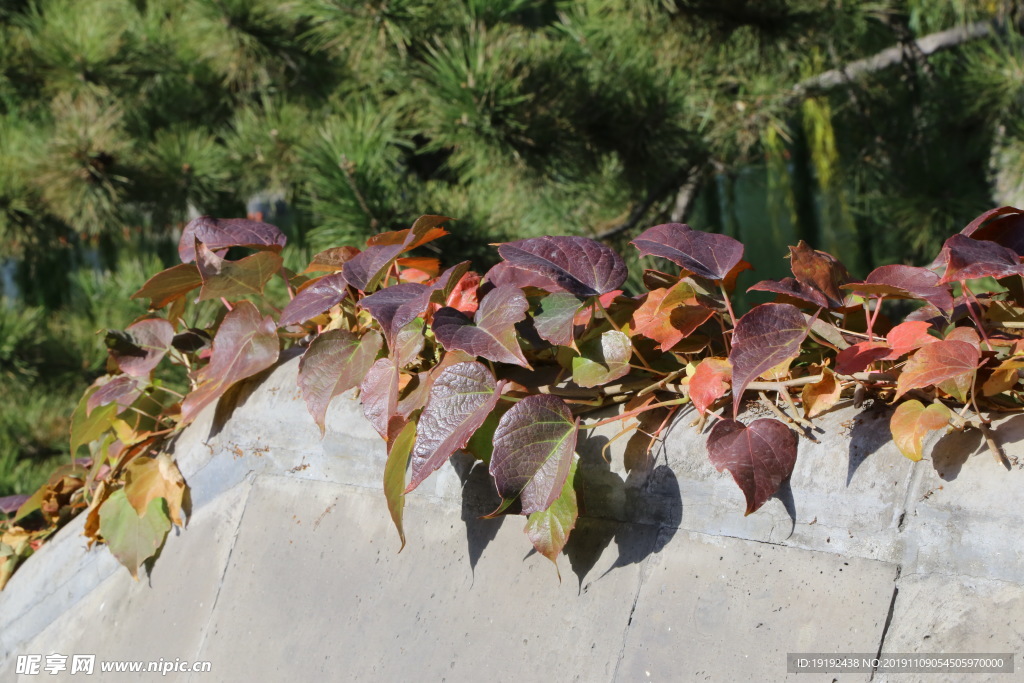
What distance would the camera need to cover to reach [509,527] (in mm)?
589

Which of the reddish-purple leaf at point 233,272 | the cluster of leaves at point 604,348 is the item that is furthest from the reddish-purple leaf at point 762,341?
the reddish-purple leaf at point 233,272

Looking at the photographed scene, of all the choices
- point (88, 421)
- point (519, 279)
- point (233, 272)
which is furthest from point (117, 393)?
point (519, 279)

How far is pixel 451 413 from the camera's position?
0.53 m

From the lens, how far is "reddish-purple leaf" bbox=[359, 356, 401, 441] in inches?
22.8

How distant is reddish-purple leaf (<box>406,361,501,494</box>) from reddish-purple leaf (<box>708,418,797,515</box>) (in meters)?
0.14

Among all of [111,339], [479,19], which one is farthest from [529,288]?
[479,19]

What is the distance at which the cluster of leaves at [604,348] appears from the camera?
18.7 inches

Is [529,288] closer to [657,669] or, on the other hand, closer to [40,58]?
[657,669]

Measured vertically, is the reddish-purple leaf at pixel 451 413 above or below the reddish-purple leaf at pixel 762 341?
below

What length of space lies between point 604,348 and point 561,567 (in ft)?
0.48

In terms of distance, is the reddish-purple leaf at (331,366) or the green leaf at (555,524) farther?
the reddish-purple leaf at (331,366)

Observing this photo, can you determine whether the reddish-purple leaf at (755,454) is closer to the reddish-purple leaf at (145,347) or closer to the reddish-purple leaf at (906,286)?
the reddish-purple leaf at (906,286)

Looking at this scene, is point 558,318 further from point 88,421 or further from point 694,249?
point 88,421

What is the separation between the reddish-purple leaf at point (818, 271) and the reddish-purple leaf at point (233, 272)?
421mm
